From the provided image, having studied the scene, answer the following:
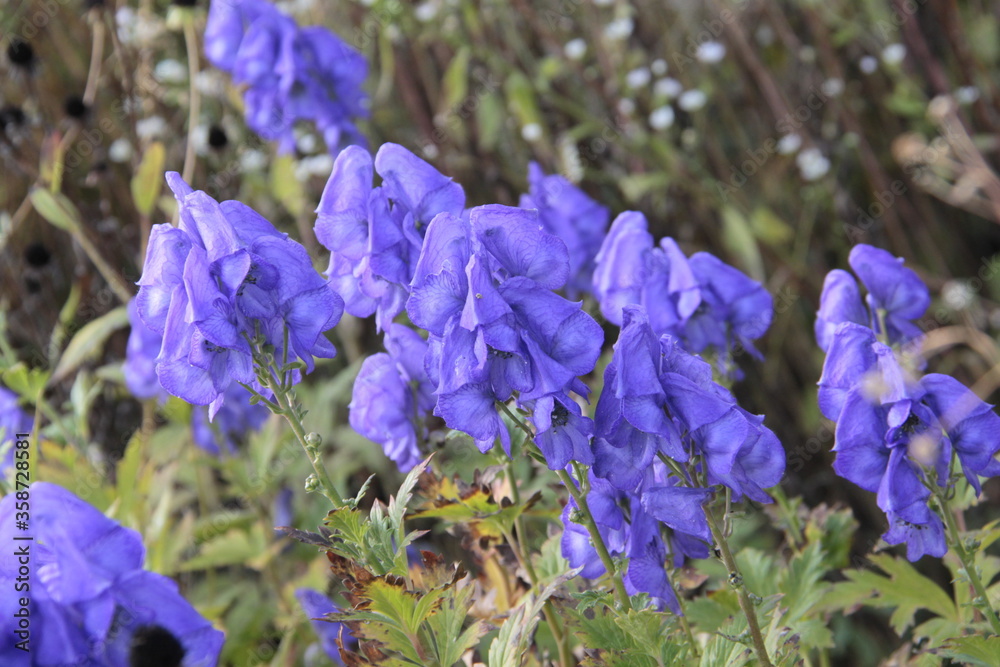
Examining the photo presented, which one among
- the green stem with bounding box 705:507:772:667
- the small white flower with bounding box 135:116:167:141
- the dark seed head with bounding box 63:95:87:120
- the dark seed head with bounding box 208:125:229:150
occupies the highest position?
the dark seed head with bounding box 63:95:87:120

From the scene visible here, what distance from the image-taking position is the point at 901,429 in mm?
1108

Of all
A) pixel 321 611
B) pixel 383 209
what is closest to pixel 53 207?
pixel 321 611

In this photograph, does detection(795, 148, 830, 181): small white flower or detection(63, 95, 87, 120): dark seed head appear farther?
detection(795, 148, 830, 181): small white flower

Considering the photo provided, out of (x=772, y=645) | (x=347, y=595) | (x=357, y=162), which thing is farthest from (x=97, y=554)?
(x=772, y=645)

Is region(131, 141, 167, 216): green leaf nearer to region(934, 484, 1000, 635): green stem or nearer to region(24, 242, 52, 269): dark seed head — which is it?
region(24, 242, 52, 269): dark seed head

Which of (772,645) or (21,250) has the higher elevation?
(21,250)

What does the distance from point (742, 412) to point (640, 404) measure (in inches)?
4.8

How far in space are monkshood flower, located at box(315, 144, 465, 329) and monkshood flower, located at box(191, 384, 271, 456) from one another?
1295 millimetres

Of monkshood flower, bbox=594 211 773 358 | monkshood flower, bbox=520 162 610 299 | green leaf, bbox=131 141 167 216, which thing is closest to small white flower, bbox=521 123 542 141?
monkshood flower, bbox=520 162 610 299

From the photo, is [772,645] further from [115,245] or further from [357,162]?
[115,245]

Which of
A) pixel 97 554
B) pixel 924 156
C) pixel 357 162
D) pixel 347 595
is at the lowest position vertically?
pixel 924 156

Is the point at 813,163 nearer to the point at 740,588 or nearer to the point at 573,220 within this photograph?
the point at 573,220

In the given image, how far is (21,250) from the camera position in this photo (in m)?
3.44

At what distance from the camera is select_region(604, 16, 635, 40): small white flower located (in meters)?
3.20
